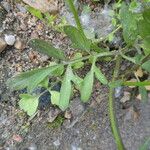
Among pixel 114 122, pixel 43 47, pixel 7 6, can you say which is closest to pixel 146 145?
pixel 114 122

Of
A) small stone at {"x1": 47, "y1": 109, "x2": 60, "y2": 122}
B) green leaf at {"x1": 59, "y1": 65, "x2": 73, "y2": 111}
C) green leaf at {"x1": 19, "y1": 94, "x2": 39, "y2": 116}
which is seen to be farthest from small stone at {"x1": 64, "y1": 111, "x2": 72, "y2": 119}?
green leaf at {"x1": 59, "y1": 65, "x2": 73, "y2": 111}

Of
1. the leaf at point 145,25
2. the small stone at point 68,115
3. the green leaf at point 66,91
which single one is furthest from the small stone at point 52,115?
the leaf at point 145,25

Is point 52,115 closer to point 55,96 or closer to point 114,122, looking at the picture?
point 55,96

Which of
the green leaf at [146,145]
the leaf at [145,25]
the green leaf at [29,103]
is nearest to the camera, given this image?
the leaf at [145,25]

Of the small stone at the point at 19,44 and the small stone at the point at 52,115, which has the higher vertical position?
the small stone at the point at 19,44

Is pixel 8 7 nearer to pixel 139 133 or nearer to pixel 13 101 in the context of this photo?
pixel 13 101

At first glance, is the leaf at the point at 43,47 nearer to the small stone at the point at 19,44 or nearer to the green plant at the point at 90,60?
the green plant at the point at 90,60

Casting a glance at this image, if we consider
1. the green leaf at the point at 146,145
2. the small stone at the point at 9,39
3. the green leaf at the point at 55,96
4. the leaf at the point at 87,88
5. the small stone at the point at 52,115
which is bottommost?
the green leaf at the point at 146,145

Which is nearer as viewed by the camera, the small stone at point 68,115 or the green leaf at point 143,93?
the green leaf at point 143,93
